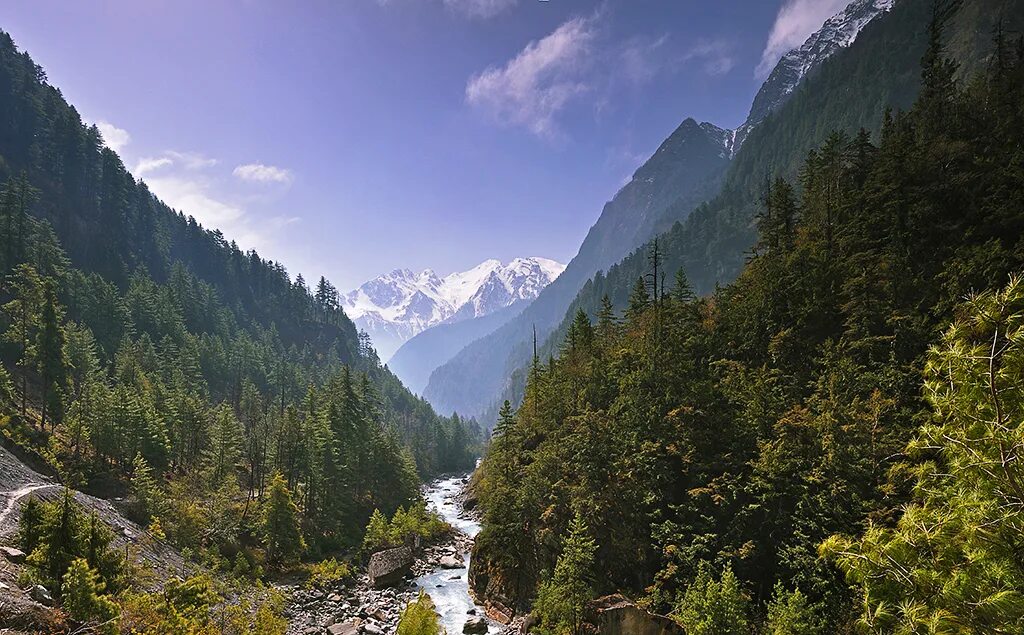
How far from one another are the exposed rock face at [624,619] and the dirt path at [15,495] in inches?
1355

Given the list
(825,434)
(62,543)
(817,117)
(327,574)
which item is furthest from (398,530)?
(817,117)

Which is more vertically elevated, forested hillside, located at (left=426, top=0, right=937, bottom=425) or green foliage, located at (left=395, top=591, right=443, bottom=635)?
forested hillside, located at (left=426, top=0, right=937, bottom=425)

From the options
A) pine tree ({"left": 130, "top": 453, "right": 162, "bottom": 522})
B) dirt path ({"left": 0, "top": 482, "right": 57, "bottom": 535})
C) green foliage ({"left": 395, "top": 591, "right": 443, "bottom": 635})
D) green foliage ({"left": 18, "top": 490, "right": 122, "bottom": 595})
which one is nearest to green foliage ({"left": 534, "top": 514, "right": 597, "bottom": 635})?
green foliage ({"left": 395, "top": 591, "right": 443, "bottom": 635})

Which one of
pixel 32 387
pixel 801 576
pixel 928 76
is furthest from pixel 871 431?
pixel 32 387

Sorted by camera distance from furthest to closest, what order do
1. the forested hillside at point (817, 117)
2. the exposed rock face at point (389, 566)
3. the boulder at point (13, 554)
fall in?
the forested hillside at point (817, 117) → the exposed rock face at point (389, 566) → the boulder at point (13, 554)

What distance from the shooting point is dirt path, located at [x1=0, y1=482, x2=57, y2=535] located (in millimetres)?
26653

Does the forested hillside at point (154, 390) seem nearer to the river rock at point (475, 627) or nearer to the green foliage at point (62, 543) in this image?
the green foliage at point (62, 543)

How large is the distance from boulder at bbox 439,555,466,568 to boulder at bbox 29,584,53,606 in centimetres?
4174

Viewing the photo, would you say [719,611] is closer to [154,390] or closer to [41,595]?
[41,595]

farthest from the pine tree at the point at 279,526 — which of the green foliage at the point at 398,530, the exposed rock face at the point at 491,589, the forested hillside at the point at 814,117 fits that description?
the forested hillside at the point at 814,117

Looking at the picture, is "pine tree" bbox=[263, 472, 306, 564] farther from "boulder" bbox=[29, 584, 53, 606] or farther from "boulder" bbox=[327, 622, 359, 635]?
"boulder" bbox=[29, 584, 53, 606]

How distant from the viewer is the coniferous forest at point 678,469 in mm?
7665

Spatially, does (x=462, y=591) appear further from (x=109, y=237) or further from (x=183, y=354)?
(x=109, y=237)

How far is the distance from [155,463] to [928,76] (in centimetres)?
9534
